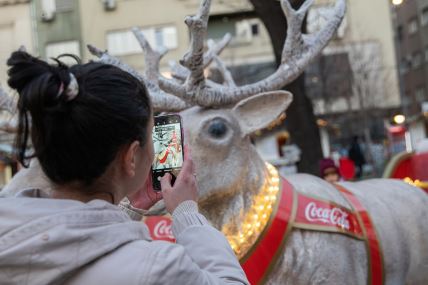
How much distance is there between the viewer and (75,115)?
1.30 meters

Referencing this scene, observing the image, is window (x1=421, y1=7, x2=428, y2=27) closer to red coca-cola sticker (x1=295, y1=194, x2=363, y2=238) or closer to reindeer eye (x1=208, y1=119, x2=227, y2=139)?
red coca-cola sticker (x1=295, y1=194, x2=363, y2=238)

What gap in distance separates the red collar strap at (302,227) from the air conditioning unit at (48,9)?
2278 cm

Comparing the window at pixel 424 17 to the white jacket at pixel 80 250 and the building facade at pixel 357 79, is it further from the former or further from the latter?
the white jacket at pixel 80 250

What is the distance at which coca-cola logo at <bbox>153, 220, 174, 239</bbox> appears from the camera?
4977 mm

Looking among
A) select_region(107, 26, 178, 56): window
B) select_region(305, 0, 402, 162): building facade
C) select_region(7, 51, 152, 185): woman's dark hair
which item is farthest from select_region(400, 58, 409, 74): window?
select_region(7, 51, 152, 185): woman's dark hair

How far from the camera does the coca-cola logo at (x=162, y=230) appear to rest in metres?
4.98

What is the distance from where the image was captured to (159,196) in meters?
1.81

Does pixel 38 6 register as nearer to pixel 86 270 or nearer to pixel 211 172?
pixel 211 172

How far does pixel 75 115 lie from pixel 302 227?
2160 millimetres

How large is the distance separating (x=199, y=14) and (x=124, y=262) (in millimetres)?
1889

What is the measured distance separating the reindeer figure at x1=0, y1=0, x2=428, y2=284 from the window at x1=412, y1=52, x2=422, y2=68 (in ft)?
99.1

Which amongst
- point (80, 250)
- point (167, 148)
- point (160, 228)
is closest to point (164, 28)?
point (160, 228)

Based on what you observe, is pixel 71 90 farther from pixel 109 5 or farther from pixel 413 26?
pixel 413 26

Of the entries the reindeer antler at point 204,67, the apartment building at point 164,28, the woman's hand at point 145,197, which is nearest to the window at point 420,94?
the apartment building at point 164,28
